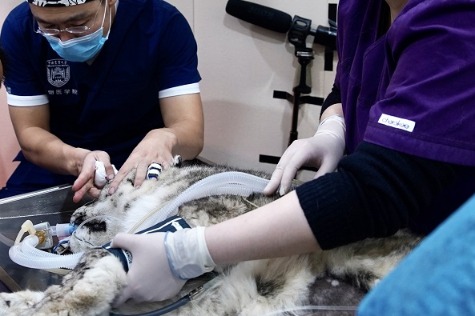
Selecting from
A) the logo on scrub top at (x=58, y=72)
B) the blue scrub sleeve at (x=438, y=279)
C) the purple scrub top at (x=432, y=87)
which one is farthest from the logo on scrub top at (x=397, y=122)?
the logo on scrub top at (x=58, y=72)

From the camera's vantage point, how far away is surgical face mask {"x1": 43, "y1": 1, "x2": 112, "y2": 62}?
1.44 metres

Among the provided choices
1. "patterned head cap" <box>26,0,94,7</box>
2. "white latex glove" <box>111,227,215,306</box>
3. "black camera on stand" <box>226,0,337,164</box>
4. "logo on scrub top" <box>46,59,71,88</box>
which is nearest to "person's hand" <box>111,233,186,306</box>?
"white latex glove" <box>111,227,215,306</box>

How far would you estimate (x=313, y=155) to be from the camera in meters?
1.11

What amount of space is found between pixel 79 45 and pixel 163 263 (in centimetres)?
90

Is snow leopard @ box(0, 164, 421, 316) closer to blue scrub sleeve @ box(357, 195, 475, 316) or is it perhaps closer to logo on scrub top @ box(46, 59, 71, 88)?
blue scrub sleeve @ box(357, 195, 475, 316)

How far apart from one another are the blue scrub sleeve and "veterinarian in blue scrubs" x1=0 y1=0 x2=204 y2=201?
45.8 inches

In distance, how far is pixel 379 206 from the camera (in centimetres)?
70

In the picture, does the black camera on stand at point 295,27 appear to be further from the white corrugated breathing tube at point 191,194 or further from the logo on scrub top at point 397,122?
the logo on scrub top at point 397,122

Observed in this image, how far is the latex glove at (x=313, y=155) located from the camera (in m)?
1.00

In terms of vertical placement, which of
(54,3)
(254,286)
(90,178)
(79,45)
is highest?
→ (54,3)

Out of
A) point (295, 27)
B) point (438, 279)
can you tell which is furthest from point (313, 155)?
point (295, 27)

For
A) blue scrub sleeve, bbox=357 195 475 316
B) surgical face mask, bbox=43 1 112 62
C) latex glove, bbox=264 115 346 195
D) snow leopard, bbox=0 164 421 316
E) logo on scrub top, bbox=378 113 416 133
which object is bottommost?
snow leopard, bbox=0 164 421 316

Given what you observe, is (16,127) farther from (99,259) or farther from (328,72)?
(328,72)

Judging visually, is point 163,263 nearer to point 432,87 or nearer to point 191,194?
point 191,194
